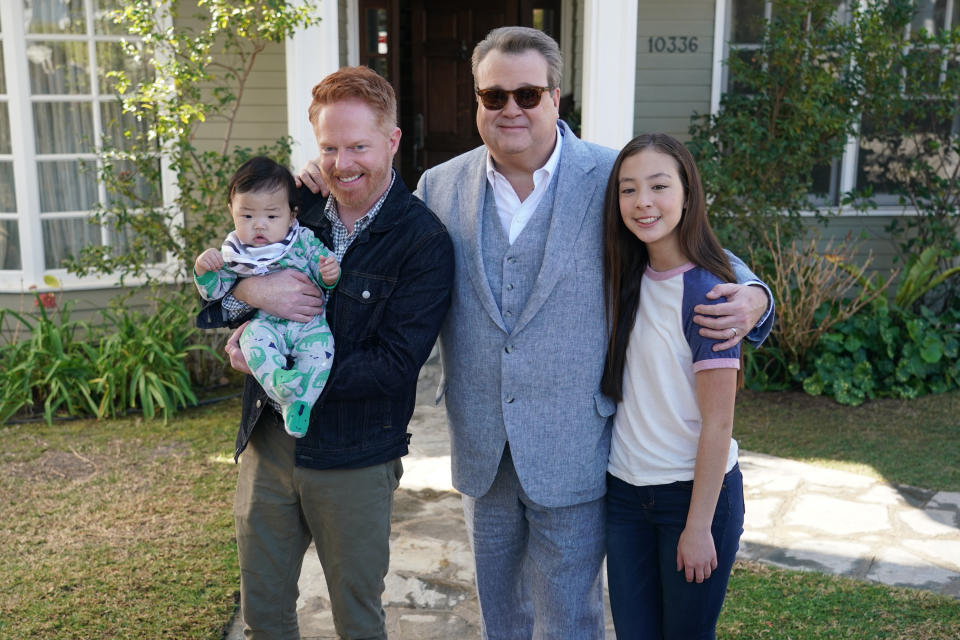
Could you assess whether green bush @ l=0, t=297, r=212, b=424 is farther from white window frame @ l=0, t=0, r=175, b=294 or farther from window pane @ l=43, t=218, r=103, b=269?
window pane @ l=43, t=218, r=103, b=269

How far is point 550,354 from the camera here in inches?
90.1

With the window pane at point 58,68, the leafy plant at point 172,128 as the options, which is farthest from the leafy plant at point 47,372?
the window pane at point 58,68

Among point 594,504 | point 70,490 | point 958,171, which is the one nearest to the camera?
point 594,504

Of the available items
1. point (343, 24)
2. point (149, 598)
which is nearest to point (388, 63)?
point (343, 24)

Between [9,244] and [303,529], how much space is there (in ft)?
17.0

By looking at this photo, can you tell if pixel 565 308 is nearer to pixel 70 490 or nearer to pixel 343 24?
pixel 70 490

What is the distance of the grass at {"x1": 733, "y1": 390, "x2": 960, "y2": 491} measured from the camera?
15.9 ft

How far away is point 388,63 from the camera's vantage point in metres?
8.52

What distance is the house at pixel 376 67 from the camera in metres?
5.92

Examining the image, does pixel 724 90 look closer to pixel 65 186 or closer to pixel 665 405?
pixel 65 186

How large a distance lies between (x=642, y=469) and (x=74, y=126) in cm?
577

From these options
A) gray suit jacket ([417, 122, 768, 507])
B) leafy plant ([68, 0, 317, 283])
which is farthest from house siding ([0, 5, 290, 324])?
gray suit jacket ([417, 122, 768, 507])

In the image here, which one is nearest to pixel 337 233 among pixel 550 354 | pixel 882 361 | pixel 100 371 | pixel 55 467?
pixel 550 354

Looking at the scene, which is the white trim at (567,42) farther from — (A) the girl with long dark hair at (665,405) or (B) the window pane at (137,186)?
(A) the girl with long dark hair at (665,405)
